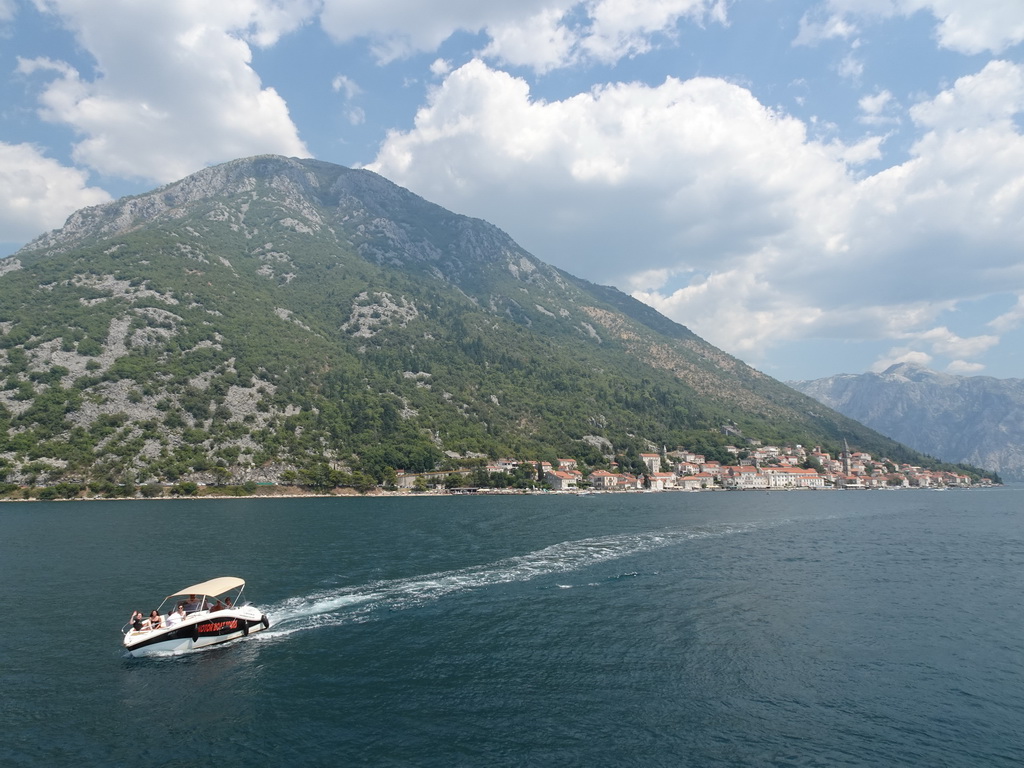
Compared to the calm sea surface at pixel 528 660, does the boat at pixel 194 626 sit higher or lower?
higher

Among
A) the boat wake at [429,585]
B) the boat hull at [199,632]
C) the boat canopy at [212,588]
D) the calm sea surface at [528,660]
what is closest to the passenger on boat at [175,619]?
the boat hull at [199,632]

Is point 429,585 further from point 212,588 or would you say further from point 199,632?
point 199,632

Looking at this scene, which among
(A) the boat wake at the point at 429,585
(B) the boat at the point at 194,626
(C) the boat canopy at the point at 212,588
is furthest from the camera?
(A) the boat wake at the point at 429,585

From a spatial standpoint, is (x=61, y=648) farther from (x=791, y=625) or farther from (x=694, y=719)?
(x=791, y=625)

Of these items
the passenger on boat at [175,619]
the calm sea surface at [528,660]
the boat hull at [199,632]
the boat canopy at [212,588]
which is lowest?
the calm sea surface at [528,660]

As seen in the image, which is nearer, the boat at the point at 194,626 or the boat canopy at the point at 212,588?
the boat at the point at 194,626

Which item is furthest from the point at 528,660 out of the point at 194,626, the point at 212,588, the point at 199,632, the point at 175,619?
the point at 175,619

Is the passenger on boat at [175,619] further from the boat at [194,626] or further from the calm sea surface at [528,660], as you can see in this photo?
the calm sea surface at [528,660]
